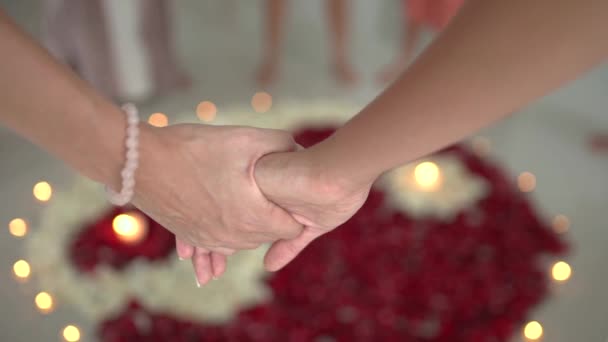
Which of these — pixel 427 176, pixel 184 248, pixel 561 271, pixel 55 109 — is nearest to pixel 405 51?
pixel 427 176

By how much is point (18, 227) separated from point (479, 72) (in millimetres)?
1026

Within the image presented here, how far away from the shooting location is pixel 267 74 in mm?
1900

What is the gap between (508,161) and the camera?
1.58 meters

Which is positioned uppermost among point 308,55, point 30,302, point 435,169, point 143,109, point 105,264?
point 308,55

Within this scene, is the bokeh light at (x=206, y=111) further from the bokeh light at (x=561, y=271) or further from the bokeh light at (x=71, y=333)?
the bokeh light at (x=561, y=271)

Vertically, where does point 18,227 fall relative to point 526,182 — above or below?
below

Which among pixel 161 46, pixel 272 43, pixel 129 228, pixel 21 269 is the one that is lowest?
pixel 21 269

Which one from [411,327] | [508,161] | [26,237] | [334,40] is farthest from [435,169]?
[26,237]

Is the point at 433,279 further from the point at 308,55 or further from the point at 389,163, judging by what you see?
the point at 308,55

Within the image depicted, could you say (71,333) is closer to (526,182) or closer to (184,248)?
(184,248)

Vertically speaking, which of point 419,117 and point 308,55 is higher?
point 308,55

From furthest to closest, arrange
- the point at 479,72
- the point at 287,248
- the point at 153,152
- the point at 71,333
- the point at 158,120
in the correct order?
the point at 158,120, the point at 71,333, the point at 287,248, the point at 153,152, the point at 479,72

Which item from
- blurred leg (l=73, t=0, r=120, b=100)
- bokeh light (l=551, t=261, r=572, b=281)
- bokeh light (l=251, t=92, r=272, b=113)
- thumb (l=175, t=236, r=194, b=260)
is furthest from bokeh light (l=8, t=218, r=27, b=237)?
bokeh light (l=551, t=261, r=572, b=281)

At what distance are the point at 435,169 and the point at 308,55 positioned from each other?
657 millimetres
